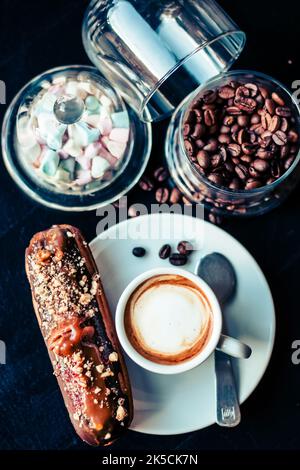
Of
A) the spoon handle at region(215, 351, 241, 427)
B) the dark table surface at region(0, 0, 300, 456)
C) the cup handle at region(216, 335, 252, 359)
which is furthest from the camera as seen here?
the dark table surface at region(0, 0, 300, 456)

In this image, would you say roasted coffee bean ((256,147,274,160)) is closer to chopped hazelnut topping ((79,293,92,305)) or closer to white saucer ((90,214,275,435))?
white saucer ((90,214,275,435))

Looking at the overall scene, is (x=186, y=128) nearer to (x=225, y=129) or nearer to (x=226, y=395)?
(x=225, y=129)

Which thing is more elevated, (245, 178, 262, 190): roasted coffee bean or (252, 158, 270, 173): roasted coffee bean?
(252, 158, 270, 173): roasted coffee bean

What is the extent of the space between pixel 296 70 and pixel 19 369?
3.00ft

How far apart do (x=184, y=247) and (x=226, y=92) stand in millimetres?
334

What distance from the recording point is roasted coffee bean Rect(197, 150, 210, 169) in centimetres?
137

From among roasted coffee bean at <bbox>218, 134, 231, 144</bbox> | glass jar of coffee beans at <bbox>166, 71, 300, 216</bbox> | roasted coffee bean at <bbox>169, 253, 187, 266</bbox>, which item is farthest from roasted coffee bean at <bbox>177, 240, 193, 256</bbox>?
roasted coffee bean at <bbox>218, 134, 231, 144</bbox>

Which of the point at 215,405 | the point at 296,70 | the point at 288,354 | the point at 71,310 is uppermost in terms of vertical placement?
the point at 71,310

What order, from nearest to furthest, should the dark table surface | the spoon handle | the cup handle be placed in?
the cup handle → the spoon handle → the dark table surface

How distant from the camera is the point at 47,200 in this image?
1492mm

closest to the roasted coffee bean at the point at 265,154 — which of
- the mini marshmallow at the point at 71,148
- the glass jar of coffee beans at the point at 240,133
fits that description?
the glass jar of coffee beans at the point at 240,133

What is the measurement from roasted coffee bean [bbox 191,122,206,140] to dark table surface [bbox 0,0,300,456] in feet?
0.49

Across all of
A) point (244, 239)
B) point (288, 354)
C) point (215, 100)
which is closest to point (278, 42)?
point (215, 100)

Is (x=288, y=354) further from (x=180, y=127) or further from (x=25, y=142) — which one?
(x=25, y=142)
